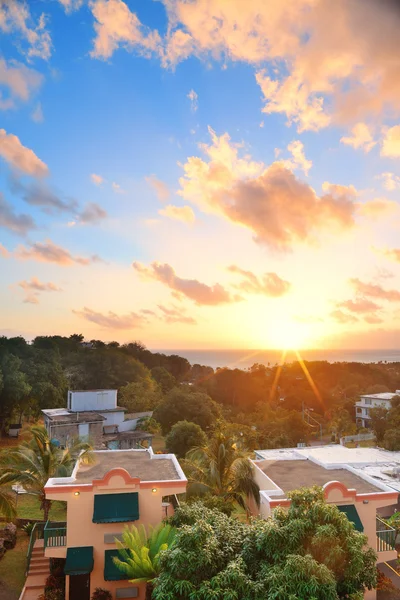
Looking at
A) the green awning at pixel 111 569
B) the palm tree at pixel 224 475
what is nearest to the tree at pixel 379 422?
the palm tree at pixel 224 475

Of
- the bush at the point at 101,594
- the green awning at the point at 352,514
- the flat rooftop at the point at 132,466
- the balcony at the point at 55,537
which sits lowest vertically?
the bush at the point at 101,594

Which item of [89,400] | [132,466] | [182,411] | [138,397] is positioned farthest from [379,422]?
[132,466]

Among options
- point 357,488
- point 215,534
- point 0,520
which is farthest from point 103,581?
point 357,488

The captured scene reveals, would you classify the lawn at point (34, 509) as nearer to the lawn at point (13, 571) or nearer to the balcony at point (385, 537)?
the lawn at point (13, 571)

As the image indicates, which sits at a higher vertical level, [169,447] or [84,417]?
[84,417]

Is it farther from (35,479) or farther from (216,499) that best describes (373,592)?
(35,479)
